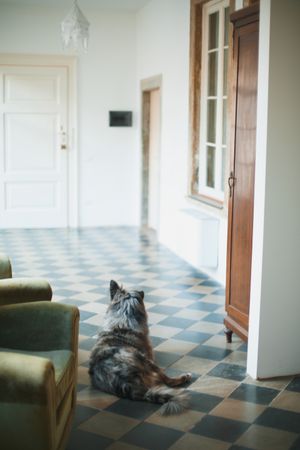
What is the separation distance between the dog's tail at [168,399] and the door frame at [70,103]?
666 cm

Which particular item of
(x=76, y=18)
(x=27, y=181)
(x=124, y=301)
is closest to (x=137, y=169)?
(x=27, y=181)

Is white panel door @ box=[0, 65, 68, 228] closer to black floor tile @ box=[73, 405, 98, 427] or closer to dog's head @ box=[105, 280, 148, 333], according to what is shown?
dog's head @ box=[105, 280, 148, 333]

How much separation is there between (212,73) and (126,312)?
13.0ft

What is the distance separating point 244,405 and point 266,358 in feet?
A: 1.60

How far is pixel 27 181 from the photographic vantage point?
1005 centimetres

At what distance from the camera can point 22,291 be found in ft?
13.0

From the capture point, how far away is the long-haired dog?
3.75m

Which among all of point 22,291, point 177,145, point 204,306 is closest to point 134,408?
point 22,291

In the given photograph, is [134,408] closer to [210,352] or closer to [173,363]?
[173,363]

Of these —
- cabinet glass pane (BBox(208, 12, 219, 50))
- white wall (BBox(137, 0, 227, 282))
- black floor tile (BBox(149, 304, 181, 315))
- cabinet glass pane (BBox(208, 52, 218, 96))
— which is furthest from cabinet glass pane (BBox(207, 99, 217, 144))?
black floor tile (BBox(149, 304, 181, 315))

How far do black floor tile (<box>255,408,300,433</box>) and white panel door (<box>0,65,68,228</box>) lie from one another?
7000mm

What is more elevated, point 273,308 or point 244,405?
point 273,308

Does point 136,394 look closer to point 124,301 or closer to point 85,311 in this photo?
point 124,301

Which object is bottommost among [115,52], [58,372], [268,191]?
[58,372]
